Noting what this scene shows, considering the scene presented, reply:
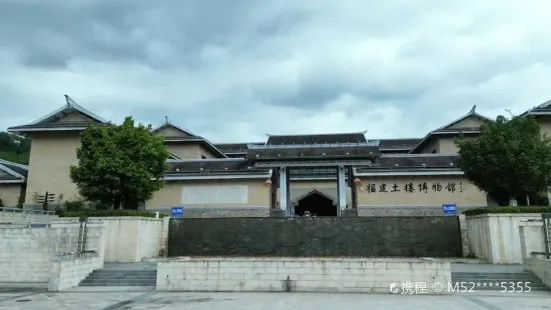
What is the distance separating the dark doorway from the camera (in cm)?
3250

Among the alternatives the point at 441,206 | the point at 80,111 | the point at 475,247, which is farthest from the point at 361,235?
the point at 80,111

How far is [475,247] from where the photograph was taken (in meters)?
15.4

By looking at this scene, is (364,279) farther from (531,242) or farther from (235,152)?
(235,152)

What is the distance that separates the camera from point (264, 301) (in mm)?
9094

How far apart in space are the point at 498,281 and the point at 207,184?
17191 mm

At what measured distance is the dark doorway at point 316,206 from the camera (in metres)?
32.5

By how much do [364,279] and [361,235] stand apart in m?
6.50

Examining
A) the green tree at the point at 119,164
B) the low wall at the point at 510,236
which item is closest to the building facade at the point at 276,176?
the green tree at the point at 119,164

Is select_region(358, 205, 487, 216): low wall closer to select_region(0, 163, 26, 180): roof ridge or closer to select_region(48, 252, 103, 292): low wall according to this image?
select_region(48, 252, 103, 292): low wall

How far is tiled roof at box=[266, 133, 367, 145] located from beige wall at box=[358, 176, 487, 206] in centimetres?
306

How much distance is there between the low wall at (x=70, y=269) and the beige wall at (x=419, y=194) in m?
16.1

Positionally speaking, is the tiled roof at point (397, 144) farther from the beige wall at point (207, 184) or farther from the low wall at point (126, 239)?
the low wall at point (126, 239)

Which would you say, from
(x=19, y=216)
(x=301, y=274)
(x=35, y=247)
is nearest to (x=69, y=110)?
(x=19, y=216)

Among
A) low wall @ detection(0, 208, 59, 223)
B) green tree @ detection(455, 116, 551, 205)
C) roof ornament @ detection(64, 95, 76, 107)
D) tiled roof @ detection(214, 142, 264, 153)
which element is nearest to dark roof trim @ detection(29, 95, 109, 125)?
roof ornament @ detection(64, 95, 76, 107)
